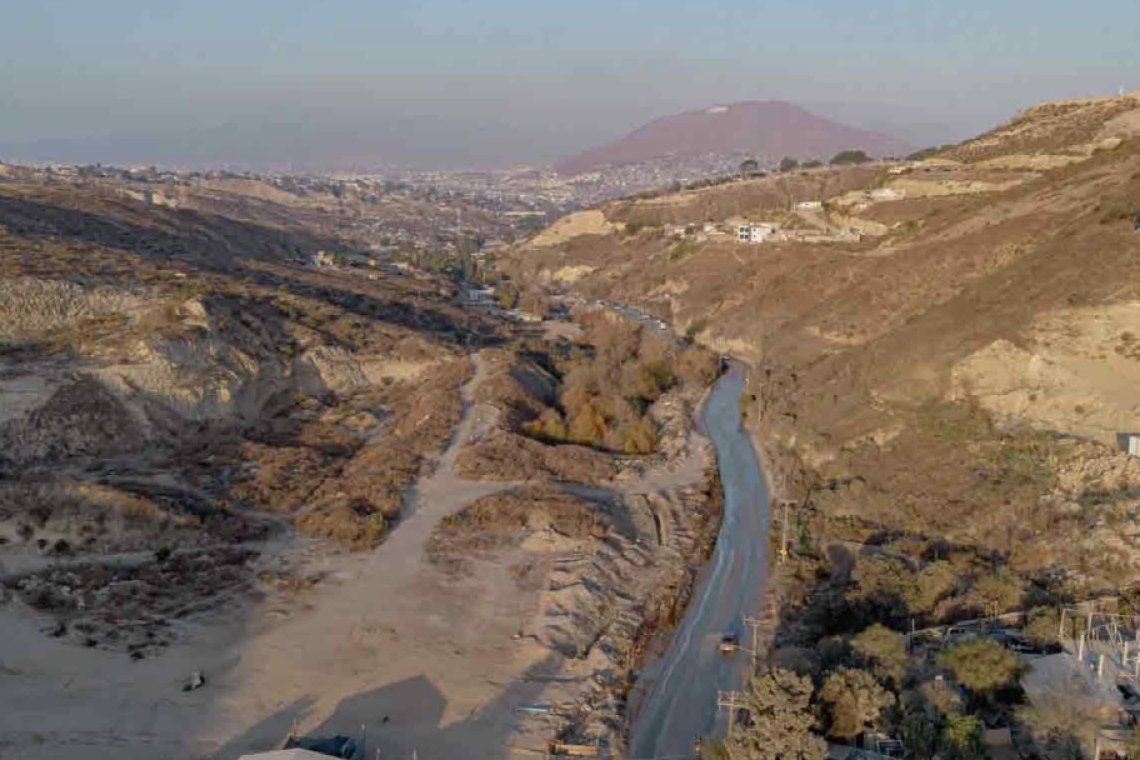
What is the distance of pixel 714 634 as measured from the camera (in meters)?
20.4

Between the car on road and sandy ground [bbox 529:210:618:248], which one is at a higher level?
sandy ground [bbox 529:210:618:248]

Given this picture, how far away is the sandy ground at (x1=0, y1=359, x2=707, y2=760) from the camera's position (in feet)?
51.4

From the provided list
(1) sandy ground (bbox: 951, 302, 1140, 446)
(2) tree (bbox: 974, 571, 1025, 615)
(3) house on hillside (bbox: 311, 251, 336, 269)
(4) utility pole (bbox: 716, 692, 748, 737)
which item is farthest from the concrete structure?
(3) house on hillside (bbox: 311, 251, 336, 269)

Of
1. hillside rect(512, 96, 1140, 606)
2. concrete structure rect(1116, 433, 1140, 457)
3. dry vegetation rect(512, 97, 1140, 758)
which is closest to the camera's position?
dry vegetation rect(512, 97, 1140, 758)

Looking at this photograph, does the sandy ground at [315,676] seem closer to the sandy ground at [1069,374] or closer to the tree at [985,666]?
the tree at [985,666]

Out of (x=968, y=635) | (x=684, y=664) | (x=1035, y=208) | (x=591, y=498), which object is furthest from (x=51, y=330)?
(x=1035, y=208)

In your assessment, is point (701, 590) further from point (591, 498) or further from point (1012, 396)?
point (1012, 396)

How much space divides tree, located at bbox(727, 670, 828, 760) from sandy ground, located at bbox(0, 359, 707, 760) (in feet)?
14.9

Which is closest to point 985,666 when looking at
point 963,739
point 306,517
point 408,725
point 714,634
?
point 963,739

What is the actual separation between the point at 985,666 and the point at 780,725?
436 centimetres

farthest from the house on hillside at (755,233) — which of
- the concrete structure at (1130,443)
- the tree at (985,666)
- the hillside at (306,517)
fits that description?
the tree at (985,666)

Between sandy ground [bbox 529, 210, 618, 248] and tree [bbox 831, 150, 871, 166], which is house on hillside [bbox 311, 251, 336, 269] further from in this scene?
tree [bbox 831, 150, 871, 166]

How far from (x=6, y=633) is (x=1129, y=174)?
43607 mm

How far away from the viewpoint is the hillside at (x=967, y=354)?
2170 cm
